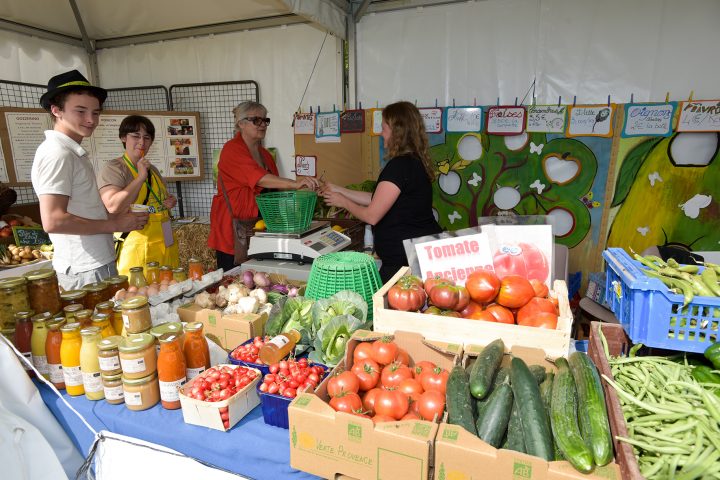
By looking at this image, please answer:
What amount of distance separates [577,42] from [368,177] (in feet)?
8.65

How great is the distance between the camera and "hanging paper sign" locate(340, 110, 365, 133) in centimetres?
511

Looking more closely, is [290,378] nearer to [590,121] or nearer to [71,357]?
[71,357]

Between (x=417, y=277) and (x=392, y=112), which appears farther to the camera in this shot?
(x=392, y=112)

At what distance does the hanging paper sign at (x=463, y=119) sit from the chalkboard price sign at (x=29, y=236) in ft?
15.4

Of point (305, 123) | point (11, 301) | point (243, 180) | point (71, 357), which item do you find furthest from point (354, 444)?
point (305, 123)

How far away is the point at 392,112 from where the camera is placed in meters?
3.17

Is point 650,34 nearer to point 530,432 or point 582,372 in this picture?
point 582,372

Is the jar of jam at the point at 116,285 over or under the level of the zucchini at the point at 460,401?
over

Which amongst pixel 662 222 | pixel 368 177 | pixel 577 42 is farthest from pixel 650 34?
pixel 368 177

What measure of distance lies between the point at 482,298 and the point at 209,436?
Result: 1226 millimetres

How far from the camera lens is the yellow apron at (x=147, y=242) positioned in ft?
10.5

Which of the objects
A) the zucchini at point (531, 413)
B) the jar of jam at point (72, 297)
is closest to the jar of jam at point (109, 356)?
the jar of jam at point (72, 297)

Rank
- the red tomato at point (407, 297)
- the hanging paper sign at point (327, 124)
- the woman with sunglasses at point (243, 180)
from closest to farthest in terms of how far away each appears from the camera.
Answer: the red tomato at point (407, 297), the woman with sunglasses at point (243, 180), the hanging paper sign at point (327, 124)

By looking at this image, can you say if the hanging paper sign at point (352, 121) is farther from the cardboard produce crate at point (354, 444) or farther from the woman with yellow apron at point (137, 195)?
the cardboard produce crate at point (354, 444)
